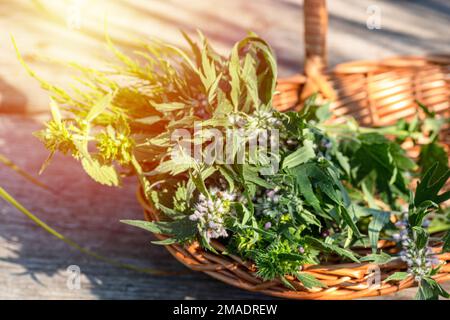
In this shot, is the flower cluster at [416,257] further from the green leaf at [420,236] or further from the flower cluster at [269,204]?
the flower cluster at [269,204]

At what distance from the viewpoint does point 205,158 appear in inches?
25.0

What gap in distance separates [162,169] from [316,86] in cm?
38

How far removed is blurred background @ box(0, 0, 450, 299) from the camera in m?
0.78

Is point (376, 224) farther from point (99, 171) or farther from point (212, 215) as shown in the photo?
point (99, 171)

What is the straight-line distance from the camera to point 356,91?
985 millimetres

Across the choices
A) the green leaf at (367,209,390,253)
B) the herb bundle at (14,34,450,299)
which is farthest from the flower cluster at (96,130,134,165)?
the green leaf at (367,209,390,253)

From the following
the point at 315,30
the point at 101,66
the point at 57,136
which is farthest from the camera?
the point at 101,66

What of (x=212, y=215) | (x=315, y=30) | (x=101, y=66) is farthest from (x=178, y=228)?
(x=101, y=66)

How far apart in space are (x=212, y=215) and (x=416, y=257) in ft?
0.71

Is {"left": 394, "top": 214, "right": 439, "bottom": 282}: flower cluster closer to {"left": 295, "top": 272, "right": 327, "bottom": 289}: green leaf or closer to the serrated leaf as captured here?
{"left": 295, "top": 272, "right": 327, "bottom": 289}: green leaf

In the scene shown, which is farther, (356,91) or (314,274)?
(356,91)

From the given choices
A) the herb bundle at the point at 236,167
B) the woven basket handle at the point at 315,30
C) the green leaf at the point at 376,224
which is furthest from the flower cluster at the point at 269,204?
the woven basket handle at the point at 315,30

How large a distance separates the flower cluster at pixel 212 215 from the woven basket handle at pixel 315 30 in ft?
1.18
